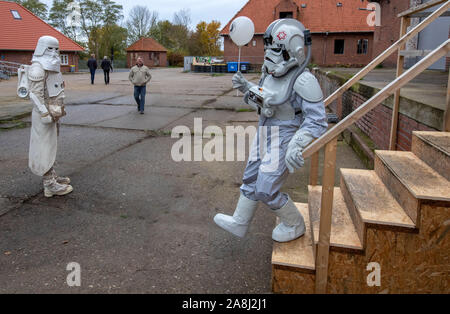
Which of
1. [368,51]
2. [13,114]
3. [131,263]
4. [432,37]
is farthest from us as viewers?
[368,51]

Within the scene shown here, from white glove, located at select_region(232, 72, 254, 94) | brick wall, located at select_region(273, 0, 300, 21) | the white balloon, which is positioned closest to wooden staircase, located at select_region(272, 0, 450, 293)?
white glove, located at select_region(232, 72, 254, 94)

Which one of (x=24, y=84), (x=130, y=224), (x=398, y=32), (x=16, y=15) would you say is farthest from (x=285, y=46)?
(x=16, y=15)

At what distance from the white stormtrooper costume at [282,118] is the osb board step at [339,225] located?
25 centimetres

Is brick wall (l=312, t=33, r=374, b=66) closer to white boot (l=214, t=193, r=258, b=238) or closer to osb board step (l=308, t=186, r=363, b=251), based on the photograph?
osb board step (l=308, t=186, r=363, b=251)

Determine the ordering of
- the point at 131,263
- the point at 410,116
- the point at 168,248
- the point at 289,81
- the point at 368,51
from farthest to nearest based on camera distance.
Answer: the point at 368,51 → the point at 410,116 → the point at 168,248 → the point at 131,263 → the point at 289,81

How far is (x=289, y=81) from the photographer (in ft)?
9.23

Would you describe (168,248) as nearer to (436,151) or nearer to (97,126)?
(436,151)

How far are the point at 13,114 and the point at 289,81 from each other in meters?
10.2

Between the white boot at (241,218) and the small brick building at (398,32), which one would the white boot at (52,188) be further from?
the small brick building at (398,32)

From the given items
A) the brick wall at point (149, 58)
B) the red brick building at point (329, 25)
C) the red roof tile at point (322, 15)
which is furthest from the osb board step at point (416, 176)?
the brick wall at point (149, 58)

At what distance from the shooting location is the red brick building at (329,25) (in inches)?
1366

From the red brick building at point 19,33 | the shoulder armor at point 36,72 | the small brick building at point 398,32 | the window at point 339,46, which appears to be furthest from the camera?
the window at point 339,46

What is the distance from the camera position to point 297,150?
2566mm
